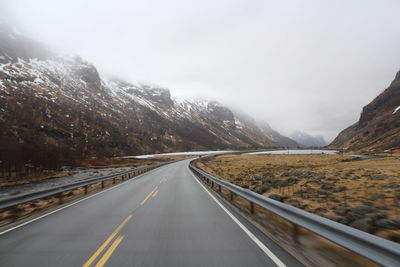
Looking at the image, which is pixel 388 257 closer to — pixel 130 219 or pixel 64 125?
pixel 130 219

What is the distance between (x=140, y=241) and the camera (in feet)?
16.5

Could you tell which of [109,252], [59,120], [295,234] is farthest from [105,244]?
[59,120]

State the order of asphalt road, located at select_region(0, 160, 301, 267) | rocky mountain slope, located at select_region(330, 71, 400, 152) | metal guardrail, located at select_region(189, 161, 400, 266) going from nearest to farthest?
metal guardrail, located at select_region(189, 161, 400, 266)
asphalt road, located at select_region(0, 160, 301, 267)
rocky mountain slope, located at select_region(330, 71, 400, 152)

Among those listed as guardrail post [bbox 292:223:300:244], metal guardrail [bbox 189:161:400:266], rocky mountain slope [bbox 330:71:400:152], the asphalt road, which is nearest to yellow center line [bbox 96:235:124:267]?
the asphalt road

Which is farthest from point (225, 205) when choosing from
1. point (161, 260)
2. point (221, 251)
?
point (161, 260)

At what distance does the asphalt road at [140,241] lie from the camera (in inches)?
162

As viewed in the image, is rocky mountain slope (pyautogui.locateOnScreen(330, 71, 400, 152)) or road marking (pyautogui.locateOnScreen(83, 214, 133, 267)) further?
rocky mountain slope (pyautogui.locateOnScreen(330, 71, 400, 152))

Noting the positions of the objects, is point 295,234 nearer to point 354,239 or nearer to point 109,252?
point 354,239

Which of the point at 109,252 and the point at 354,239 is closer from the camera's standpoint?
the point at 354,239

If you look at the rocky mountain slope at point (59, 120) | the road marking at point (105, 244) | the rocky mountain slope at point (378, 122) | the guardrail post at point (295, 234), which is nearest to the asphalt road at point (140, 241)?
the road marking at point (105, 244)

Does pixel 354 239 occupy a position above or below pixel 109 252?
above

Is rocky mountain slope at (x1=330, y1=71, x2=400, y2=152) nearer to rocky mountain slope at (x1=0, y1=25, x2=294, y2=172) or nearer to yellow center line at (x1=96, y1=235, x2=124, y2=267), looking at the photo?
yellow center line at (x1=96, y1=235, x2=124, y2=267)

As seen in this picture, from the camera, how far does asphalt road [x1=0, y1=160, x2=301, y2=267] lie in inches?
162

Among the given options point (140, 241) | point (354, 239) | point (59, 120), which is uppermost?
point (59, 120)
